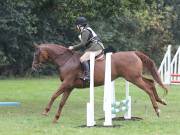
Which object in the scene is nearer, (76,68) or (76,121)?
(76,68)

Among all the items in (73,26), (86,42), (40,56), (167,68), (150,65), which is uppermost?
(86,42)

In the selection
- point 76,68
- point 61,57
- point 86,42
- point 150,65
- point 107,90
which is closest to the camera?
point 107,90

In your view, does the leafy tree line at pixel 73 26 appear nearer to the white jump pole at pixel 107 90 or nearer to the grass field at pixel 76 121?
the grass field at pixel 76 121

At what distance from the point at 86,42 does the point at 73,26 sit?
2037 centimetres

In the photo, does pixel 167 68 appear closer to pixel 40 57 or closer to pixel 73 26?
pixel 73 26

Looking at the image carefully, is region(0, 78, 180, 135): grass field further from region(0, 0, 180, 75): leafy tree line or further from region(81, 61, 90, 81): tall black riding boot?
region(0, 0, 180, 75): leafy tree line

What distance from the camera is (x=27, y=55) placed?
4066 cm

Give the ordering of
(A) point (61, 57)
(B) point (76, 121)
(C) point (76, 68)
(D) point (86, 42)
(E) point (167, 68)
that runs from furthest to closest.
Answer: (E) point (167, 68)
(B) point (76, 121)
(A) point (61, 57)
(C) point (76, 68)
(D) point (86, 42)

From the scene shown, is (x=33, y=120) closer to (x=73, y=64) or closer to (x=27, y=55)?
(x=73, y=64)

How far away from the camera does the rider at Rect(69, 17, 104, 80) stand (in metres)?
13.3

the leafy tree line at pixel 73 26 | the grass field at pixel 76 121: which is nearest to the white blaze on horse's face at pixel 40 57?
the grass field at pixel 76 121

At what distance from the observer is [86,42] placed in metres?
13.4

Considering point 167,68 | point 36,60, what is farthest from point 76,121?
point 167,68

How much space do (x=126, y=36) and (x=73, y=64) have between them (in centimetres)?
3699
